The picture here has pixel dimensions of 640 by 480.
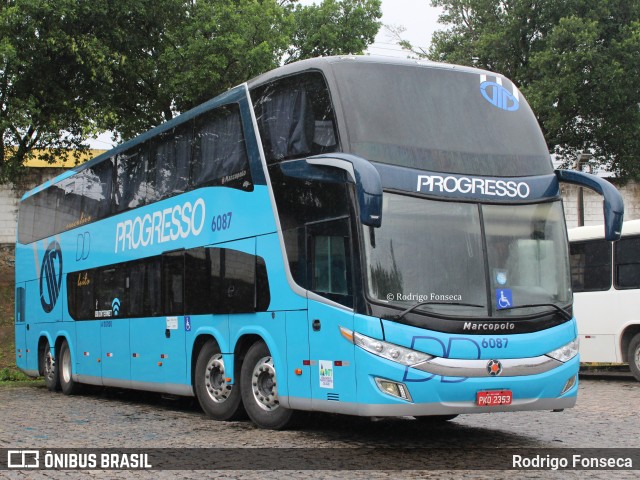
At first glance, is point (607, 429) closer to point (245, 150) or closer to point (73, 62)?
point (245, 150)

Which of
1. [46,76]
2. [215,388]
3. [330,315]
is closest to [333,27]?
[46,76]

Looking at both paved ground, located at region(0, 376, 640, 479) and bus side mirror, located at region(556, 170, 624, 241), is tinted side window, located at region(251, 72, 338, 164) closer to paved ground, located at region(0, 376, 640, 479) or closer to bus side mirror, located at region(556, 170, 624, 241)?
bus side mirror, located at region(556, 170, 624, 241)

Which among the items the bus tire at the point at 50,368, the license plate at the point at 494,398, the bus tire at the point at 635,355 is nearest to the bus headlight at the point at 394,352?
the license plate at the point at 494,398

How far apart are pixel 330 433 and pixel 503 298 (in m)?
2.78

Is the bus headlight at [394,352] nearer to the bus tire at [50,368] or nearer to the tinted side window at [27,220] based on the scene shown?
the bus tire at [50,368]

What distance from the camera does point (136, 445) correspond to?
10.2m

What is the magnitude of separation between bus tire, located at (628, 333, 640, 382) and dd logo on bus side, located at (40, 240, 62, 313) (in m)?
11.5

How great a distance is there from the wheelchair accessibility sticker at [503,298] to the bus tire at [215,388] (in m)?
3.99

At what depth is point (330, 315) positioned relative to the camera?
9898 mm

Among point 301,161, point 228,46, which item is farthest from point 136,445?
point 228,46

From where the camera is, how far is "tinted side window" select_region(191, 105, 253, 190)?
472 inches

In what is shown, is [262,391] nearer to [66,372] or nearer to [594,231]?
[66,372]

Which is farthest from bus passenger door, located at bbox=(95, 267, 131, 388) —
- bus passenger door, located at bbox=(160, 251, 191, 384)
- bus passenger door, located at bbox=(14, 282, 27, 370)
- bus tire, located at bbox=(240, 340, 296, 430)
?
bus passenger door, located at bbox=(14, 282, 27, 370)

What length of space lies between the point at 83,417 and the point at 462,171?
6998mm
